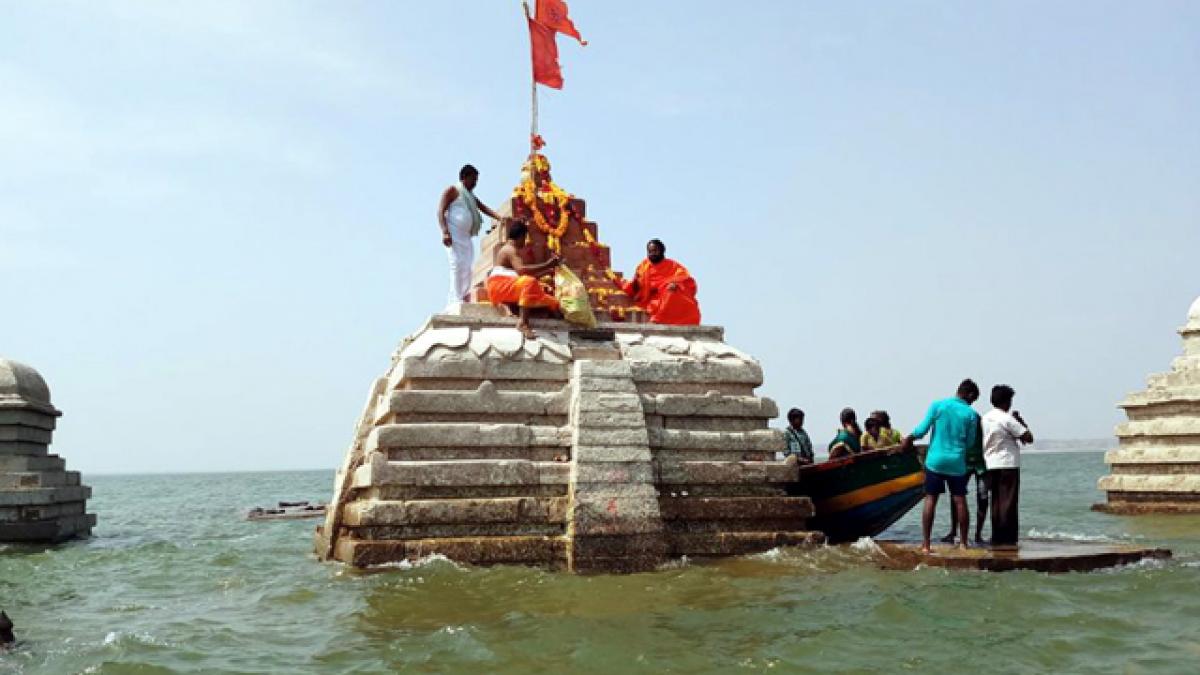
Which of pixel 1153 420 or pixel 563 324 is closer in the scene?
pixel 563 324

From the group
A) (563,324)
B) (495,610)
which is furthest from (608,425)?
(495,610)

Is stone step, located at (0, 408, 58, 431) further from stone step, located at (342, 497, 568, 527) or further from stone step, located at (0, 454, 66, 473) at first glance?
stone step, located at (342, 497, 568, 527)

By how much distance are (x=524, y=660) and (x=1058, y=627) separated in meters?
3.75

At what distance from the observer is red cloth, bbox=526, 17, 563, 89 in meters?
16.2

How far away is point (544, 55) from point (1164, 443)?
12078 mm

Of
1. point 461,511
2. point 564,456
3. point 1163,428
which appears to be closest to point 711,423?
point 564,456

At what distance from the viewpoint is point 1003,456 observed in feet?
35.3

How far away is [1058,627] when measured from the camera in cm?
757

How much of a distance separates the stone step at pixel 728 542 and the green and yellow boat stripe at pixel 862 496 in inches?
48.3

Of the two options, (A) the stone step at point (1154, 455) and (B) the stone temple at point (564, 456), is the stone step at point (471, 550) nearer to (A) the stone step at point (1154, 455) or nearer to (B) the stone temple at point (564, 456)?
(B) the stone temple at point (564, 456)

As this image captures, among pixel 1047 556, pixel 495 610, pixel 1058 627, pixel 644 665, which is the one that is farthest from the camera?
pixel 1047 556

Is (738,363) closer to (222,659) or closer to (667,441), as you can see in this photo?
(667,441)

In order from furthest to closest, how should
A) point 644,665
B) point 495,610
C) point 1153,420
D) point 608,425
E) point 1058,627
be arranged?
point 1153,420 < point 608,425 < point 495,610 < point 1058,627 < point 644,665

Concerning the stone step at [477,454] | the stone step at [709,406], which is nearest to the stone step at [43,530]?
the stone step at [477,454]
